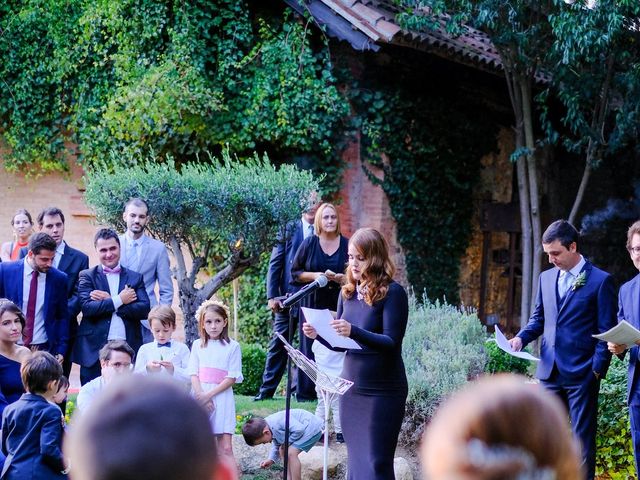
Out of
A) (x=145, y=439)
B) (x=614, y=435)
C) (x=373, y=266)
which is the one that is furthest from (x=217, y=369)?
(x=145, y=439)

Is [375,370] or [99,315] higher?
[99,315]

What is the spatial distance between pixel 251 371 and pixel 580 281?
5.36 meters

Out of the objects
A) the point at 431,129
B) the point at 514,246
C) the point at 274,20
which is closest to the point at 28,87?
the point at 274,20

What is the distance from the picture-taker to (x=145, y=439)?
134 centimetres

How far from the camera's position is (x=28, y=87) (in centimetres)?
1352

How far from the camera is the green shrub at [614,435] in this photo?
7.48m

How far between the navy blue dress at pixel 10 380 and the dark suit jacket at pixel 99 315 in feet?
3.33

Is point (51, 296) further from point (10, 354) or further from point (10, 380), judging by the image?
point (10, 380)

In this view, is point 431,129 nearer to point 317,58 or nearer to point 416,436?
point 317,58

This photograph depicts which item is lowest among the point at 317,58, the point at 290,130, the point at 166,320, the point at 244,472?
the point at 244,472

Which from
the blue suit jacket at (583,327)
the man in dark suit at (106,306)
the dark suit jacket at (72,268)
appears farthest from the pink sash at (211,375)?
the blue suit jacket at (583,327)

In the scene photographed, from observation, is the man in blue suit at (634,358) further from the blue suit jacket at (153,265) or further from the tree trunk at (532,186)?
the tree trunk at (532,186)

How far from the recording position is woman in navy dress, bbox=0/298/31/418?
6027 mm

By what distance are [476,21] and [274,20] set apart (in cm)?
288
